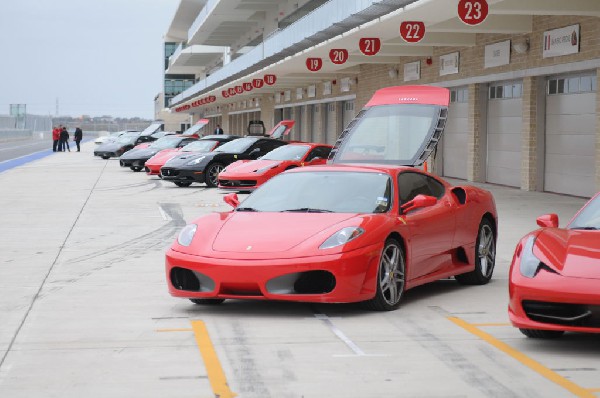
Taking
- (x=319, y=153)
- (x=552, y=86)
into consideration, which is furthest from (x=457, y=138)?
(x=319, y=153)

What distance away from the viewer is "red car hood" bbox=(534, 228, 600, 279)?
679 cm

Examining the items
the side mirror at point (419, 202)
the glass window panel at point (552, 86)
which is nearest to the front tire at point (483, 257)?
the side mirror at point (419, 202)

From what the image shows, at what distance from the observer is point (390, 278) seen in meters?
8.47

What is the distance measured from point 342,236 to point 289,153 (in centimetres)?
1594

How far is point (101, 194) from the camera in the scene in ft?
78.2

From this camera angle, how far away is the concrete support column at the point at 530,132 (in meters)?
24.0

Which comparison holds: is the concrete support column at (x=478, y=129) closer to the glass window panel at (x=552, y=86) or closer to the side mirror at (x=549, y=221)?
the glass window panel at (x=552, y=86)

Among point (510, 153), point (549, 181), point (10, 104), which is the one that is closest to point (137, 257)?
point (549, 181)

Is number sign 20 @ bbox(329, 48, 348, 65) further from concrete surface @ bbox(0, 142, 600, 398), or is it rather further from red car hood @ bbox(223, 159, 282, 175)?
concrete surface @ bbox(0, 142, 600, 398)

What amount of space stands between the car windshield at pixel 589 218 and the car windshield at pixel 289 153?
52.7 feet

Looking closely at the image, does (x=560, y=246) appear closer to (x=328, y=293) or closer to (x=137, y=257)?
(x=328, y=293)

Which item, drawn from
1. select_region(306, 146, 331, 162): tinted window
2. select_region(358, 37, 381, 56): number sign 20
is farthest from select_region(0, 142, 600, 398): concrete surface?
select_region(358, 37, 381, 56): number sign 20

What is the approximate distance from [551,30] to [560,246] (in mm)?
16535

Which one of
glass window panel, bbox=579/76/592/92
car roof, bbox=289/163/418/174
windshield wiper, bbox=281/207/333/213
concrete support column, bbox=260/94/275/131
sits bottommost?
windshield wiper, bbox=281/207/333/213
